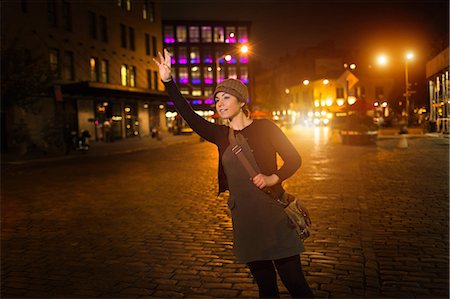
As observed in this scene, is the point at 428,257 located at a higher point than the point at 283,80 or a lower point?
lower

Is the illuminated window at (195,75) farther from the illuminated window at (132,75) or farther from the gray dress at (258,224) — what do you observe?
the gray dress at (258,224)

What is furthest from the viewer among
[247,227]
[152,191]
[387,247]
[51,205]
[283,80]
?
[283,80]

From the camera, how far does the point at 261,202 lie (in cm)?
340

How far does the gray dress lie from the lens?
338 cm

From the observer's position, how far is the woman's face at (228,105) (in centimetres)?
354

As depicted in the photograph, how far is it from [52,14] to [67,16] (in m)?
1.94

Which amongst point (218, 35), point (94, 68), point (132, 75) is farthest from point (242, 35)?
point (94, 68)

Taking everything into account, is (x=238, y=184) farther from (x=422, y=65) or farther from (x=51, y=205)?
(x=422, y=65)

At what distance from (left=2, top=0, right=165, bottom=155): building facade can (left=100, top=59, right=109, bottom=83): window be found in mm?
49

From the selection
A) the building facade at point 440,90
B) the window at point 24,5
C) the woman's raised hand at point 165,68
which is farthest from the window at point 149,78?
the woman's raised hand at point 165,68

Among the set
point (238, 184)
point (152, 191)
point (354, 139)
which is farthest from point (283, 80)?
point (238, 184)

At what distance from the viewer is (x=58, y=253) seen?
6562 mm

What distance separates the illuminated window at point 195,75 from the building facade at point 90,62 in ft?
155

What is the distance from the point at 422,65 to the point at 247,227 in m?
63.1
